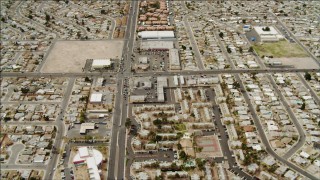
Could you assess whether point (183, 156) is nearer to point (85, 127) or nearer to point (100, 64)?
point (85, 127)

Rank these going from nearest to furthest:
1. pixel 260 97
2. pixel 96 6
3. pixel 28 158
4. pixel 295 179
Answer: pixel 295 179
pixel 28 158
pixel 260 97
pixel 96 6

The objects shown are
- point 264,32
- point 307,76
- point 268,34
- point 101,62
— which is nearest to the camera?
point 307,76

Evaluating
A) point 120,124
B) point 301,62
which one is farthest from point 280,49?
point 120,124

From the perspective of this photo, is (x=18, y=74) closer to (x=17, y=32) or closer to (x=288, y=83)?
(x=17, y=32)

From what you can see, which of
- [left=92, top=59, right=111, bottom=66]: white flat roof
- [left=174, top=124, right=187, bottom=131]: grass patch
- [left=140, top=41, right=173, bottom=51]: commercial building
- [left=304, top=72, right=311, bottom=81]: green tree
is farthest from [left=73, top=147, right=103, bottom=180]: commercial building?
[left=304, top=72, right=311, bottom=81]: green tree

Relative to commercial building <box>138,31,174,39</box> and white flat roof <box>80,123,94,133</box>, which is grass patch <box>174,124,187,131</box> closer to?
white flat roof <box>80,123,94,133</box>

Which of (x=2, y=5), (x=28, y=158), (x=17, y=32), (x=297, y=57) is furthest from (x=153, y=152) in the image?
(x=2, y=5)
